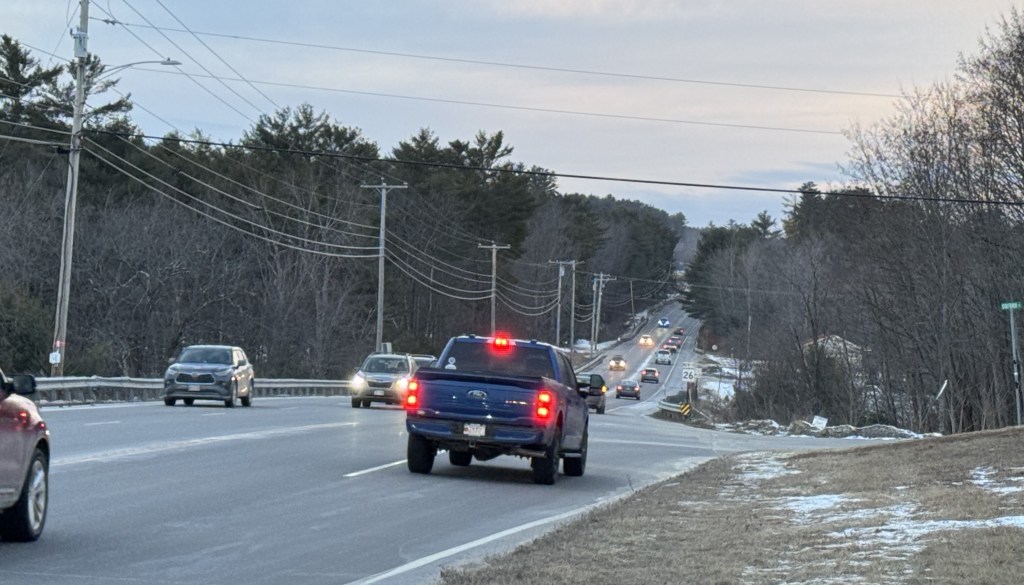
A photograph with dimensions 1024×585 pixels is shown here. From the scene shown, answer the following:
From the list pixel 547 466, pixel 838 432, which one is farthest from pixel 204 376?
pixel 547 466

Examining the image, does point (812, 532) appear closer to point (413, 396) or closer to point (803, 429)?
point (413, 396)

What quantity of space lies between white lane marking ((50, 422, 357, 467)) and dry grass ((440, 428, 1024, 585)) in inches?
279

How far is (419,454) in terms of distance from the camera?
60.7ft

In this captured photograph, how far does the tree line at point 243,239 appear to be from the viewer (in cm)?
6400

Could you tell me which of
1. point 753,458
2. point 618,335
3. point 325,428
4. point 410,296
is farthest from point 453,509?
point 618,335

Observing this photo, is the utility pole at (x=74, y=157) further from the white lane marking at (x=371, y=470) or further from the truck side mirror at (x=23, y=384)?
the truck side mirror at (x=23, y=384)

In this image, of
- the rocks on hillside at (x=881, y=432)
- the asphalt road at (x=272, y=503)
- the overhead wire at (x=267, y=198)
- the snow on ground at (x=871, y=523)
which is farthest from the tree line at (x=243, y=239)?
the snow on ground at (x=871, y=523)

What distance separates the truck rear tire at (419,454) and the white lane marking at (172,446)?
151 inches

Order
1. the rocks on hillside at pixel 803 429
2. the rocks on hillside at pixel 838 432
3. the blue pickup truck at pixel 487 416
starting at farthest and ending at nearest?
the rocks on hillside at pixel 803 429, the rocks on hillside at pixel 838 432, the blue pickup truck at pixel 487 416

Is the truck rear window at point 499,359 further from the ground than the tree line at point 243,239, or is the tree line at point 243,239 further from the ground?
the tree line at point 243,239

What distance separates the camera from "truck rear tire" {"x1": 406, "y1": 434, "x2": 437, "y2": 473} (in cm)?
1844

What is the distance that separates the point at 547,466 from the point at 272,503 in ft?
16.3

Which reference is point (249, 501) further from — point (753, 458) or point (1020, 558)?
point (753, 458)

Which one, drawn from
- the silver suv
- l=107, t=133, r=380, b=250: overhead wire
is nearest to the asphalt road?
the silver suv
